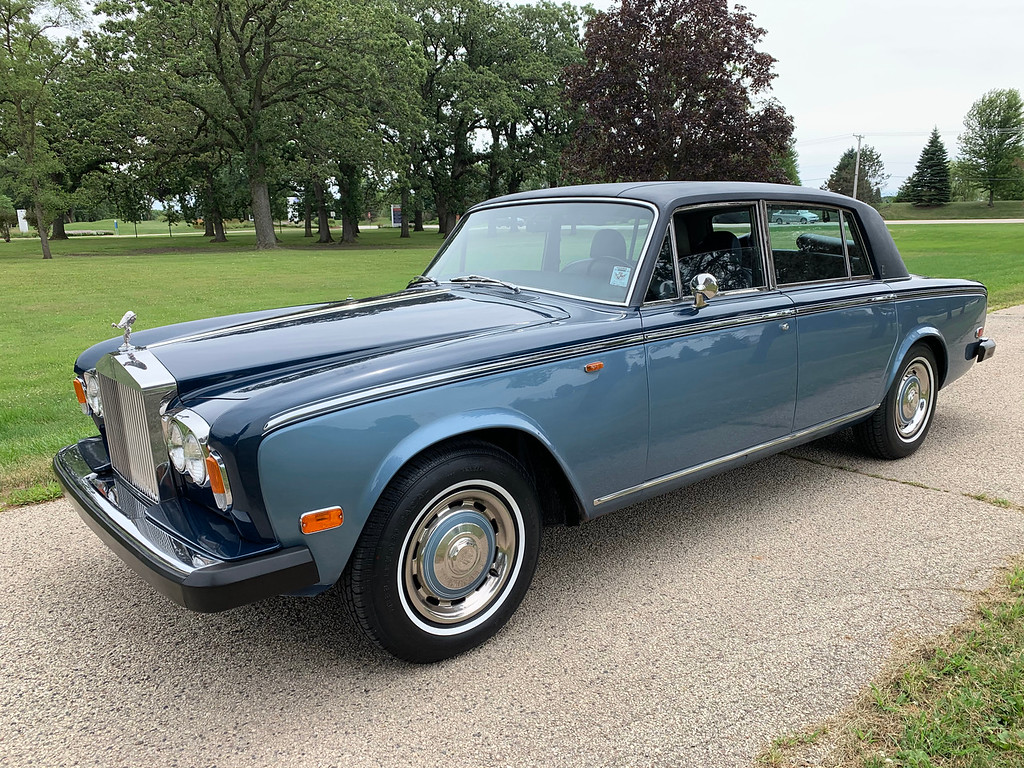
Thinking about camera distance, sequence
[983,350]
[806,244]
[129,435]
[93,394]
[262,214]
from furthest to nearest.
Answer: [262,214] < [983,350] < [806,244] < [93,394] < [129,435]

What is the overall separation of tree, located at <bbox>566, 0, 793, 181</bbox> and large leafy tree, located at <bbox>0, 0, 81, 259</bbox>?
17.8m

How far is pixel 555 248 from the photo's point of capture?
3.75 metres

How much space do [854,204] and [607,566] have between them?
276 centimetres

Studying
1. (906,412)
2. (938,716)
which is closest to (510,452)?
(938,716)

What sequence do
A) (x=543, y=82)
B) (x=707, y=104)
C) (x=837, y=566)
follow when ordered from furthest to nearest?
(x=543, y=82) → (x=707, y=104) → (x=837, y=566)

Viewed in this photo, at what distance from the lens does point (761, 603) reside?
307cm

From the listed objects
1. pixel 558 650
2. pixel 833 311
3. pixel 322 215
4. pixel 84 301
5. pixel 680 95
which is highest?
pixel 680 95

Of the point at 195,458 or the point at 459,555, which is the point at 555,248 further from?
the point at 195,458

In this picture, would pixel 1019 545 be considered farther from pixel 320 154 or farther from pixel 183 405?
pixel 320 154

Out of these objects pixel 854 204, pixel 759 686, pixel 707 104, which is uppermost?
pixel 707 104

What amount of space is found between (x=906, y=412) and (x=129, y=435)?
4.46 meters

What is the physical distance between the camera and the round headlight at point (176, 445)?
250 centimetres

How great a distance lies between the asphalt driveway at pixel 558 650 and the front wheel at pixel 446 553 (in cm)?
14

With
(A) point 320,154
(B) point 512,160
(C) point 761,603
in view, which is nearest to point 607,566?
(C) point 761,603
